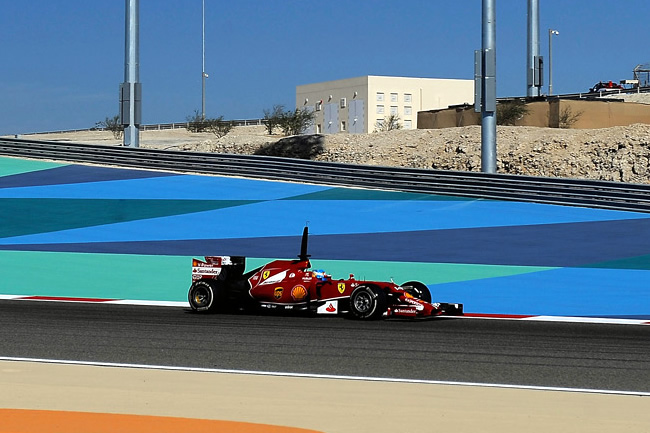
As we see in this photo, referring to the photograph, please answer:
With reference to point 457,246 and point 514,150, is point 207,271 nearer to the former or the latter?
point 457,246

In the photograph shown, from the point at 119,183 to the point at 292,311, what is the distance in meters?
17.5

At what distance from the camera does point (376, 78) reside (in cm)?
11625

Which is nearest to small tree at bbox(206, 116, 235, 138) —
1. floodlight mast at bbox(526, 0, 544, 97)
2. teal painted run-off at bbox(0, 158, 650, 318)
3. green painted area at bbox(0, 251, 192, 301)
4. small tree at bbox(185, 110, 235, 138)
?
small tree at bbox(185, 110, 235, 138)

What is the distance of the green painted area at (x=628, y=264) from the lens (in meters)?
18.2

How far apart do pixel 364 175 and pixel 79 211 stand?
829cm

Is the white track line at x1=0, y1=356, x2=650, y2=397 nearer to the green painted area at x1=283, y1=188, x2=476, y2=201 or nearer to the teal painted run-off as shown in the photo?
the teal painted run-off

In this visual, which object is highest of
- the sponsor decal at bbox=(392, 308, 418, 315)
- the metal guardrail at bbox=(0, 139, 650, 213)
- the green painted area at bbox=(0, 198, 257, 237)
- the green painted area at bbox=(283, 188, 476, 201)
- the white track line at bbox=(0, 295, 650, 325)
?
the metal guardrail at bbox=(0, 139, 650, 213)

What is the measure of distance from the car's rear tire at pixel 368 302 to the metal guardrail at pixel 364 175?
1269 cm

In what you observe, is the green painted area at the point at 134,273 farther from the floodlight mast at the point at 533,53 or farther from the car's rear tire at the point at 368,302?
the floodlight mast at the point at 533,53

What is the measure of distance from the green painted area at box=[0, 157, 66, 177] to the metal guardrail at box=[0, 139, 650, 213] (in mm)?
581

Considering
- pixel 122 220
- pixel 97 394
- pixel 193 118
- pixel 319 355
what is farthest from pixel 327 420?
pixel 193 118

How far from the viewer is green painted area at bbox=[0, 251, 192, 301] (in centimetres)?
1711

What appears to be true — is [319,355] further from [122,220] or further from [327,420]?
[122,220]

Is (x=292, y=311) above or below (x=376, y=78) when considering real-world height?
below
